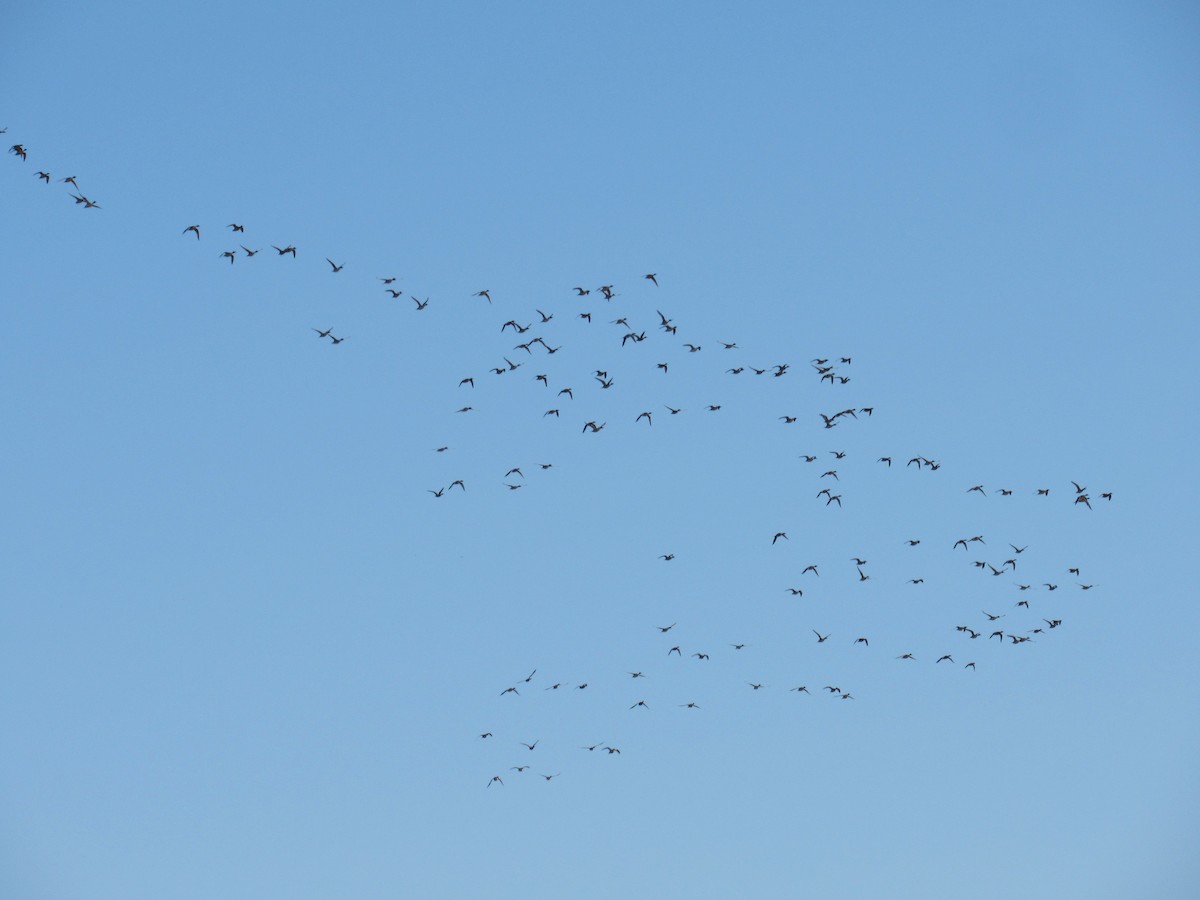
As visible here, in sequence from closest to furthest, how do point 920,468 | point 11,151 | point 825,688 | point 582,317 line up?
1. point 11,151
2. point 582,317
3. point 920,468
4. point 825,688

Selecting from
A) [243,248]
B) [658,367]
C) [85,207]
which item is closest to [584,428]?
[658,367]

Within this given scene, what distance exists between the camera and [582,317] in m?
103

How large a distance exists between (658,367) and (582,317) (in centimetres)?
630

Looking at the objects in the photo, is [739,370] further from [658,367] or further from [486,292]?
[486,292]

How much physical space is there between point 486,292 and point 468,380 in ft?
21.7

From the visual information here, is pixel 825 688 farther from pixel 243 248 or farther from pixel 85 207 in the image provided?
pixel 85 207

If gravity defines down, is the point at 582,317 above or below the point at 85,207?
above

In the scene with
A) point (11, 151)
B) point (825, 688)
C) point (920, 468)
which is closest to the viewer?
point (11, 151)

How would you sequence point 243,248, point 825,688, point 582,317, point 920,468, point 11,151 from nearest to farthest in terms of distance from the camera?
point 11,151 < point 243,248 < point 582,317 < point 920,468 < point 825,688

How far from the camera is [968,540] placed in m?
119

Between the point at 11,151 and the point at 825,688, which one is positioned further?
the point at 825,688

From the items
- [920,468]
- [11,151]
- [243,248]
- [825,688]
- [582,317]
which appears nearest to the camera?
[11,151]

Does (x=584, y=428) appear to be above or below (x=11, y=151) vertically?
above

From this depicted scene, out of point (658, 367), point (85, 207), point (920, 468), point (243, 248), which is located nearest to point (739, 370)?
point (658, 367)
